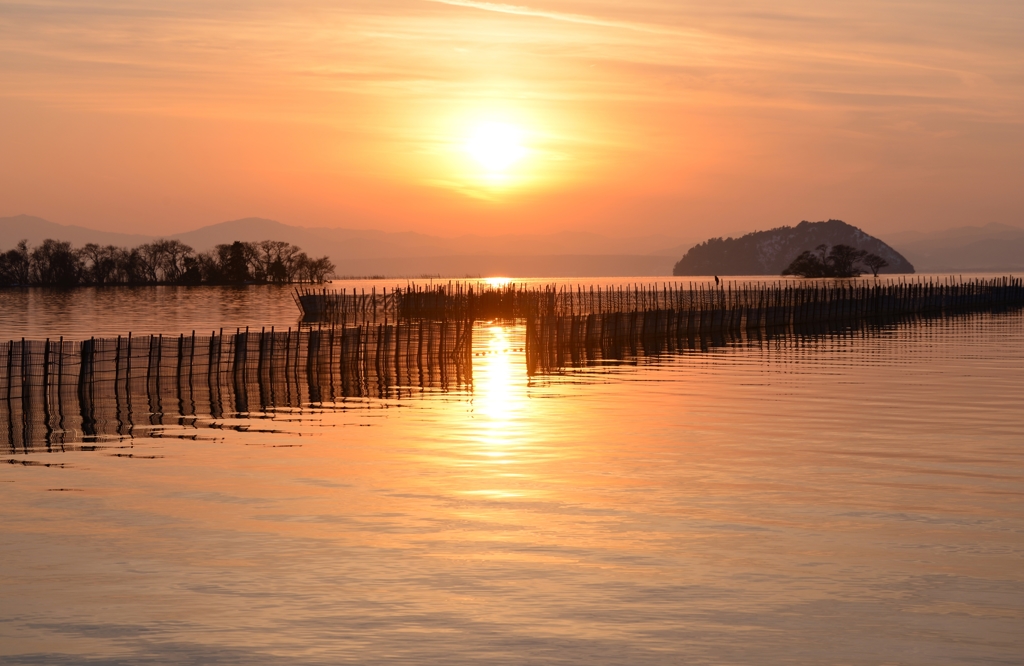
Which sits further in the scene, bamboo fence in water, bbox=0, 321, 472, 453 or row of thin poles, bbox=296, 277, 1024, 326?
row of thin poles, bbox=296, 277, 1024, 326

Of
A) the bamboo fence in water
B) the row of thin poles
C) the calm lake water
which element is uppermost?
the row of thin poles

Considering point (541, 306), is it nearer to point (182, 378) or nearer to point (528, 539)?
point (182, 378)

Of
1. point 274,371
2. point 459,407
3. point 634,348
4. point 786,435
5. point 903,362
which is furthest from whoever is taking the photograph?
point 634,348

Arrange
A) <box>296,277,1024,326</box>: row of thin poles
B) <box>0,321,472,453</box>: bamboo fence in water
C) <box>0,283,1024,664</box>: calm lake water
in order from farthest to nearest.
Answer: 1. <box>296,277,1024,326</box>: row of thin poles
2. <box>0,321,472,453</box>: bamboo fence in water
3. <box>0,283,1024,664</box>: calm lake water

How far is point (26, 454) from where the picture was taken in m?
24.0

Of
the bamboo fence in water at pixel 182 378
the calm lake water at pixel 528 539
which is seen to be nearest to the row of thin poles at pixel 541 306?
the bamboo fence in water at pixel 182 378

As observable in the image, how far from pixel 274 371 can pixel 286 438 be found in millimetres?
17012

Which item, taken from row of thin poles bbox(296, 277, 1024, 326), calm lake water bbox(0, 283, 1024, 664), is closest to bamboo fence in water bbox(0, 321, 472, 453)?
calm lake water bbox(0, 283, 1024, 664)

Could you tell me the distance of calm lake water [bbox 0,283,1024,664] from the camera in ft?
38.4

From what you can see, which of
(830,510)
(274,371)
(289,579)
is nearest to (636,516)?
(830,510)

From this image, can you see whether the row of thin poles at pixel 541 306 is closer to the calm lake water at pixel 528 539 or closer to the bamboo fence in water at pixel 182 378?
the bamboo fence in water at pixel 182 378

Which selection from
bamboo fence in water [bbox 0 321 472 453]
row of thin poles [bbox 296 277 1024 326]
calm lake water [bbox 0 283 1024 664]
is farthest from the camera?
row of thin poles [bbox 296 277 1024 326]

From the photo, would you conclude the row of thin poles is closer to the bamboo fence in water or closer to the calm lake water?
the bamboo fence in water

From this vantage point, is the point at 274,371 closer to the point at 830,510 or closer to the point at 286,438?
the point at 286,438
